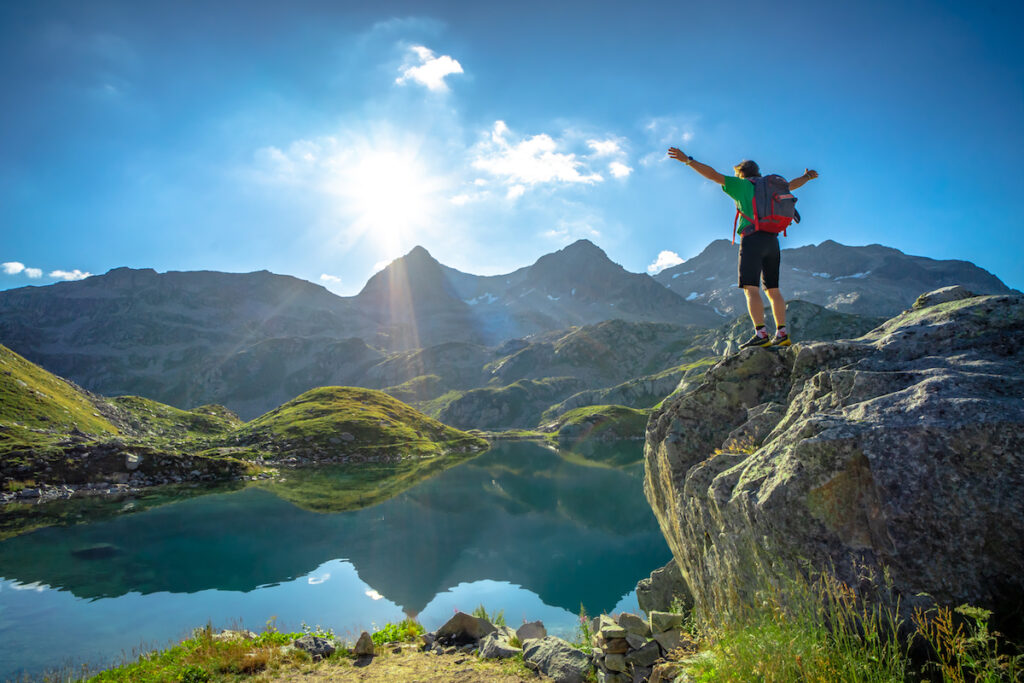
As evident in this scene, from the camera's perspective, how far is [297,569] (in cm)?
2622

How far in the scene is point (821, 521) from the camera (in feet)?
18.3

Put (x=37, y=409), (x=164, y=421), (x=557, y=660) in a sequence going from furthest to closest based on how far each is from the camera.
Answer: (x=164, y=421), (x=37, y=409), (x=557, y=660)

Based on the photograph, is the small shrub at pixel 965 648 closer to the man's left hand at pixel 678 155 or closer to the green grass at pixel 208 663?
the man's left hand at pixel 678 155

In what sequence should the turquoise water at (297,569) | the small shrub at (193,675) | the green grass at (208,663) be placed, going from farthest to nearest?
1. the turquoise water at (297,569)
2. the green grass at (208,663)
3. the small shrub at (193,675)

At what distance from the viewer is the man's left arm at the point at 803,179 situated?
38.1 feet

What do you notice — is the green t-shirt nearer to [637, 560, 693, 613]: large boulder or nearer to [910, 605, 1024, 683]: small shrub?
[910, 605, 1024, 683]: small shrub

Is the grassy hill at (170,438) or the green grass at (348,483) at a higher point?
the grassy hill at (170,438)

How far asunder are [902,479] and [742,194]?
24.5 feet

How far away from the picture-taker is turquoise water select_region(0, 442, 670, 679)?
731 inches

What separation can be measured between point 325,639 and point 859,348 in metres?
15.0

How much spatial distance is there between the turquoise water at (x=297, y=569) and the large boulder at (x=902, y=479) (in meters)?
13.4

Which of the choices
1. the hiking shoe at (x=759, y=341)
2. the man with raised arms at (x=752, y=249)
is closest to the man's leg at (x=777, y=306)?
the man with raised arms at (x=752, y=249)

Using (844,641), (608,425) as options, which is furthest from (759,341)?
(608,425)

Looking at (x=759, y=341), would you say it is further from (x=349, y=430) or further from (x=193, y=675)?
(x=349, y=430)
